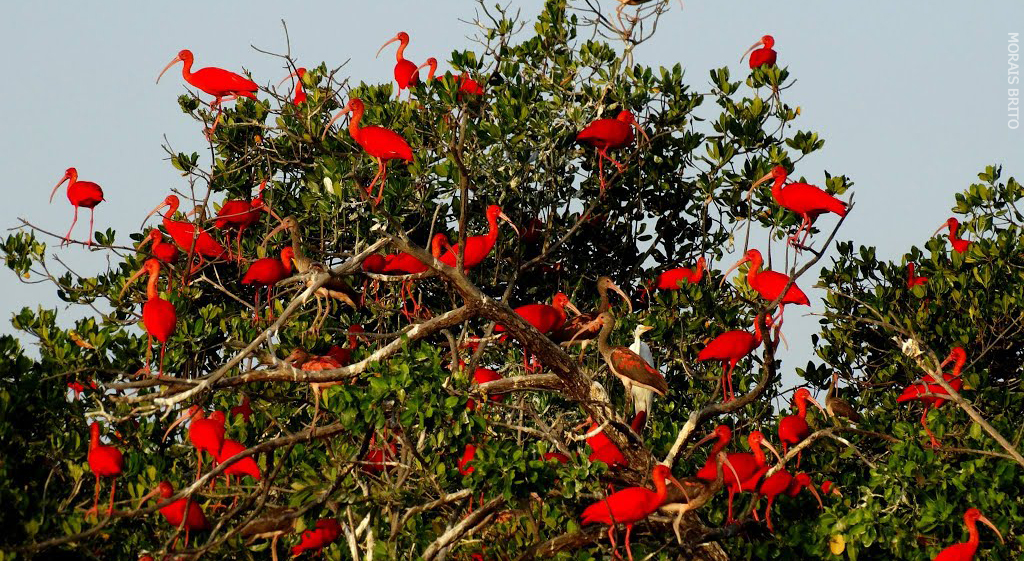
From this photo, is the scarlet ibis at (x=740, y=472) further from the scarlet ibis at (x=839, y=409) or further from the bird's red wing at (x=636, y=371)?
the scarlet ibis at (x=839, y=409)

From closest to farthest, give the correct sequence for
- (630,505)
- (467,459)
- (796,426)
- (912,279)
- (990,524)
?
(630,505) < (467,459) < (990,524) < (796,426) < (912,279)

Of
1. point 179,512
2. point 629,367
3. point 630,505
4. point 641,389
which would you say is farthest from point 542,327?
point 179,512

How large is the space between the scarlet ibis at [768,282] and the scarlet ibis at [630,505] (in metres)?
2.40

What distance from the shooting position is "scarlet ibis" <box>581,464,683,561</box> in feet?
23.4

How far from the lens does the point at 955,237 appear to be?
10.9 metres

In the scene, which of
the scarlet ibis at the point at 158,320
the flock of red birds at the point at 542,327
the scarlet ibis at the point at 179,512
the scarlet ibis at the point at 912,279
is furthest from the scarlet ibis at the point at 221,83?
the scarlet ibis at the point at 912,279

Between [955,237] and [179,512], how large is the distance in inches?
281

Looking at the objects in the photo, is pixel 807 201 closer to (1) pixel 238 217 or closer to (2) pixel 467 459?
(2) pixel 467 459

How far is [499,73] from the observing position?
11.3 meters

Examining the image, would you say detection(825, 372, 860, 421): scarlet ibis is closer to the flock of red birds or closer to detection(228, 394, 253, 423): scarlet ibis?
the flock of red birds

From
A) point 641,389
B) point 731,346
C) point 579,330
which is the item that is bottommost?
point 731,346

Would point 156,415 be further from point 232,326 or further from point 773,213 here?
point 773,213

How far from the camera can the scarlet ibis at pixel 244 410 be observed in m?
8.84

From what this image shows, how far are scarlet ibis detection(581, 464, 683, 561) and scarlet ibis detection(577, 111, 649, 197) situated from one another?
11.8 feet
